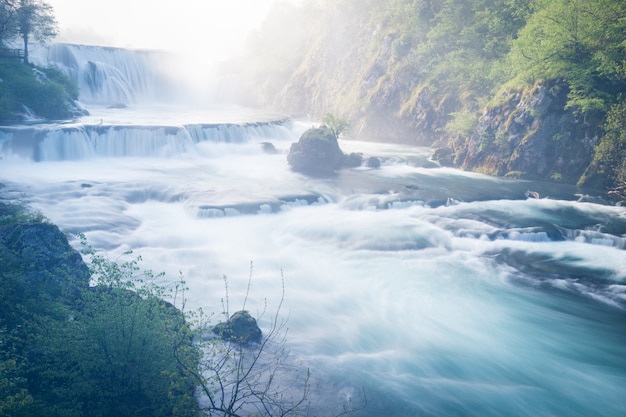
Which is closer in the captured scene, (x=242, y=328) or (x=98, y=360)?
(x=98, y=360)

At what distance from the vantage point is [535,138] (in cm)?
2817

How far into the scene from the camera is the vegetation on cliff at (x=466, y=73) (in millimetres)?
25891

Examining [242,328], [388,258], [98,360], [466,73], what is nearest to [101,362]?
[98,360]

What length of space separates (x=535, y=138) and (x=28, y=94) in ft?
128

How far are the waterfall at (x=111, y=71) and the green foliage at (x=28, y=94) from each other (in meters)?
13.6

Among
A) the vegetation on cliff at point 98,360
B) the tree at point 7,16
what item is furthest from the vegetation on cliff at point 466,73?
the tree at point 7,16

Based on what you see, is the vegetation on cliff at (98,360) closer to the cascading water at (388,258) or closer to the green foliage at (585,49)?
the cascading water at (388,258)

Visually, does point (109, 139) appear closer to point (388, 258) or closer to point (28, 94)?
point (28, 94)

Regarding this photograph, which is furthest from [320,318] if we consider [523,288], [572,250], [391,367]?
[572,250]

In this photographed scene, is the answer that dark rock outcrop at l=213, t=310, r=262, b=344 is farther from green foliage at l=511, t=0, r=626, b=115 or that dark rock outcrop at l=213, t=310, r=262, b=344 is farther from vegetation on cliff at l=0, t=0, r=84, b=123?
vegetation on cliff at l=0, t=0, r=84, b=123

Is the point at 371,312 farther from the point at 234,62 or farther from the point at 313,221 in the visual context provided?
the point at 234,62

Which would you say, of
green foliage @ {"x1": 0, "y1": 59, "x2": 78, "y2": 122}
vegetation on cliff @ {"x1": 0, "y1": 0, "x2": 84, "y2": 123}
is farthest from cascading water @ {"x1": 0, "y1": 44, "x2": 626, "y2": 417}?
vegetation on cliff @ {"x1": 0, "y1": 0, "x2": 84, "y2": 123}

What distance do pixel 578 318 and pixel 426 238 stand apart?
7533 millimetres

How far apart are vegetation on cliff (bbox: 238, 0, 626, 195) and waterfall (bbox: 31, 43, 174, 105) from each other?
16783 millimetres
